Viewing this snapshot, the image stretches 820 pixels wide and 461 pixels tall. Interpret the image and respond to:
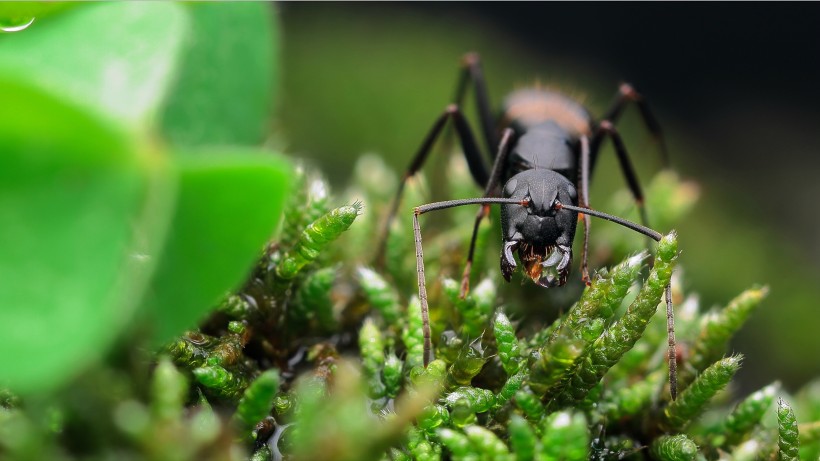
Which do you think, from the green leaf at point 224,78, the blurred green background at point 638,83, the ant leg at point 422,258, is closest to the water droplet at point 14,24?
the green leaf at point 224,78

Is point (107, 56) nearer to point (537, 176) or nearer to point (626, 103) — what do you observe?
point (537, 176)

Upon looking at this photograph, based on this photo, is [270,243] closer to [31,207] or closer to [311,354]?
[311,354]

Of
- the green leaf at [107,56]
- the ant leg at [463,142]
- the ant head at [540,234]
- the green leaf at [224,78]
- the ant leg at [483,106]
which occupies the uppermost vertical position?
the ant leg at [483,106]

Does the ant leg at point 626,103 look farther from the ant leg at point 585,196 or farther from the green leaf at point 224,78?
the green leaf at point 224,78

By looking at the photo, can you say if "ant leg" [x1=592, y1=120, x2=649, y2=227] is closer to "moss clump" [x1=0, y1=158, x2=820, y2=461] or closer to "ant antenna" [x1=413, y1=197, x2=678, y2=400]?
"moss clump" [x1=0, y1=158, x2=820, y2=461]

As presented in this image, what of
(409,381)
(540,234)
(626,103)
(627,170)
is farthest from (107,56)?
(626,103)

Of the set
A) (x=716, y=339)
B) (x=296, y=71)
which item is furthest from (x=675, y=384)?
(x=296, y=71)
